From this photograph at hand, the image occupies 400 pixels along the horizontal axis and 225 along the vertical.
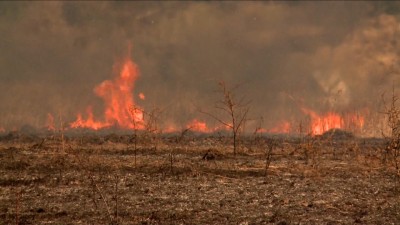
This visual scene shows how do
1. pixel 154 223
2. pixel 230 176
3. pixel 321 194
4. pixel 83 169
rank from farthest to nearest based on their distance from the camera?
pixel 83 169 < pixel 230 176 < pixel 321 194 < pixel 154 223

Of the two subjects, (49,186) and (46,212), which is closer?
(46,212)

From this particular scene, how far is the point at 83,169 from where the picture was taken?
2233 centimetres

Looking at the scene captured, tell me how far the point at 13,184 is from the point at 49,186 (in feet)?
5.25

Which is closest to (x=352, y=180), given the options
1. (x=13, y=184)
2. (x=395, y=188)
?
(x=395, y=188)

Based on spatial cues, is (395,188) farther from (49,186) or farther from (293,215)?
(49,186)

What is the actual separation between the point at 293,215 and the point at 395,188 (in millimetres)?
6775

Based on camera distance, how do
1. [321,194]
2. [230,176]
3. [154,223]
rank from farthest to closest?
[230,176]
[321,194]
[154,223]

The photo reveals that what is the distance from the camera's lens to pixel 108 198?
15.5 meters

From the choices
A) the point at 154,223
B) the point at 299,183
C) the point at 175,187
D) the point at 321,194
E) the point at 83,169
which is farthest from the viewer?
the point at 83,169

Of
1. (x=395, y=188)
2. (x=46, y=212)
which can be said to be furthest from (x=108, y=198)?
(x=395, y=188)

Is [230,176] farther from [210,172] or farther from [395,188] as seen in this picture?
[395,188]

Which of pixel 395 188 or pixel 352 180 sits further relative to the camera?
pixel 352 180

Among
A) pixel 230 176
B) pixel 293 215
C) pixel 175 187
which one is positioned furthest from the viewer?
pixel 230 176

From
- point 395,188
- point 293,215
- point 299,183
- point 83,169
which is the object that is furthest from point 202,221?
point 83,169
